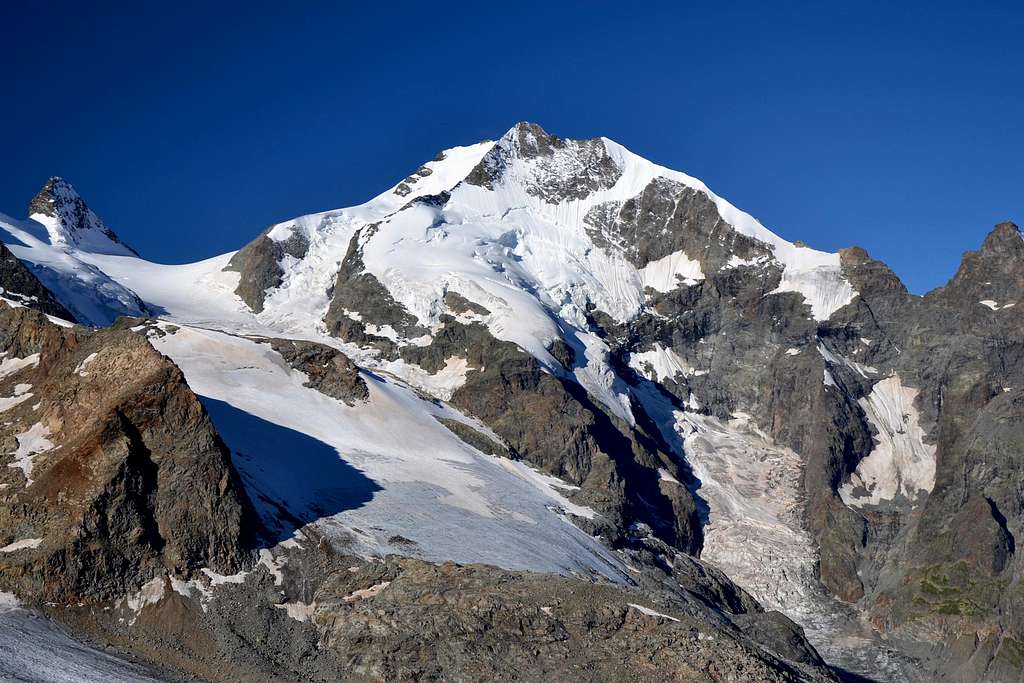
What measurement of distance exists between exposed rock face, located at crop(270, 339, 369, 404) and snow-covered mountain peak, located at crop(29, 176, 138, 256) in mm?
95572

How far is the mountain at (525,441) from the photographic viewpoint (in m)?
57.2

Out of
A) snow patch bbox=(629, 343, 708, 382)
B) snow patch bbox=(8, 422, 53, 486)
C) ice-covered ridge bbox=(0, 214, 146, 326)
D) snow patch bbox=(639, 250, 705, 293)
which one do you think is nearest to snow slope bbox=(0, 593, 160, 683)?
snow patch bbox=(8, 422, 53, 486)

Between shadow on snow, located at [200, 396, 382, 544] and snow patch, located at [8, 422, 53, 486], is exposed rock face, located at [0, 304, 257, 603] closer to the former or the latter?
snow patch, located at [8, 422, 53, 486]

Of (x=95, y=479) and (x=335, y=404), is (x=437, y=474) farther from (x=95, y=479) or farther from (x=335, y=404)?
(x=95, y=479)

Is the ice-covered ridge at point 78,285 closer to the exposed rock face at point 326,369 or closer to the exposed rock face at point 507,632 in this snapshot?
the exposed rock face at point 326,369

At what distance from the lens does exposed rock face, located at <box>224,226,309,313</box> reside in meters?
156

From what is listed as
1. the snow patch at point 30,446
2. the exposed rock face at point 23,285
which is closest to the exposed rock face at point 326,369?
the exposed rock face at point 23,285

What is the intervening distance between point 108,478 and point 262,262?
4128 inches

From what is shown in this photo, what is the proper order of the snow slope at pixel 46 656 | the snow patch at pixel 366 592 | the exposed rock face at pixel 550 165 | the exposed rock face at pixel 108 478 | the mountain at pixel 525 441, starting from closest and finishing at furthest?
the snow slope at pixel 46 656
the exposed rock face at pixel 108 478
the mountain at pixel 525 441
the snow patch at pixel 366 592
the exposed rock face at pixel 550 165

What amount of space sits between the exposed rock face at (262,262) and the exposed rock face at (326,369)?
6035cm

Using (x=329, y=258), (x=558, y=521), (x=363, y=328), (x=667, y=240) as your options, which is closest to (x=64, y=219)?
(x=329, y=258)

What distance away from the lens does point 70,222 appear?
610 feet

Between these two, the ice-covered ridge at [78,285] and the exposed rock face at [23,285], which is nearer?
the exposed rock face at [23,285]

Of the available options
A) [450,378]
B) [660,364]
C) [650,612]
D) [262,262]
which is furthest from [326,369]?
[262,262]
